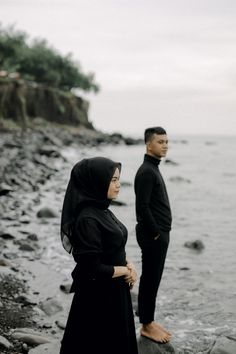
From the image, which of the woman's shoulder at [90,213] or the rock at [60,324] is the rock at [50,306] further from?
the woman's shoulder at [90,213]

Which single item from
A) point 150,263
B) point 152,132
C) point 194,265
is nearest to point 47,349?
point 150,263

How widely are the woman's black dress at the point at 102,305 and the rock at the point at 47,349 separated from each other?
4.16 ft

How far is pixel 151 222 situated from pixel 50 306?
7.15 ft

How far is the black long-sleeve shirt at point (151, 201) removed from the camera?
16.9 feet

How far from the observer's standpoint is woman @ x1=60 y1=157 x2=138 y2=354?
3385 millimetres

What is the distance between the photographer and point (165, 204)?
535 cm

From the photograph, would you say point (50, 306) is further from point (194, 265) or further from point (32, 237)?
point (32, 237)

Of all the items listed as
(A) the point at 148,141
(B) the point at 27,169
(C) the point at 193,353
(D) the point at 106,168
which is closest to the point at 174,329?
(C) the point at 193,353

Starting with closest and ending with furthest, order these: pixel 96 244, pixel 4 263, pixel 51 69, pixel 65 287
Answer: pixel 96 244 < pixel 65 287 < pixel 4 263 < pixel 51 69

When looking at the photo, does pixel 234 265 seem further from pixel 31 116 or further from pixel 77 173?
pixel 31 116

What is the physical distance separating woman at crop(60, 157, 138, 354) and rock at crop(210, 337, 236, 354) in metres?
1.76

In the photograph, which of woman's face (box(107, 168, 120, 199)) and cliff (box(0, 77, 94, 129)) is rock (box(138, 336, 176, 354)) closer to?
woman's face (box(107, 168, 120, 199))

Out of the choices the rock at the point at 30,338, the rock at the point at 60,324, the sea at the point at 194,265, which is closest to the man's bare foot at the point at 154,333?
the sea at the point at 194,265

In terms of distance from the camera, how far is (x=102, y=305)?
3.54 meters
